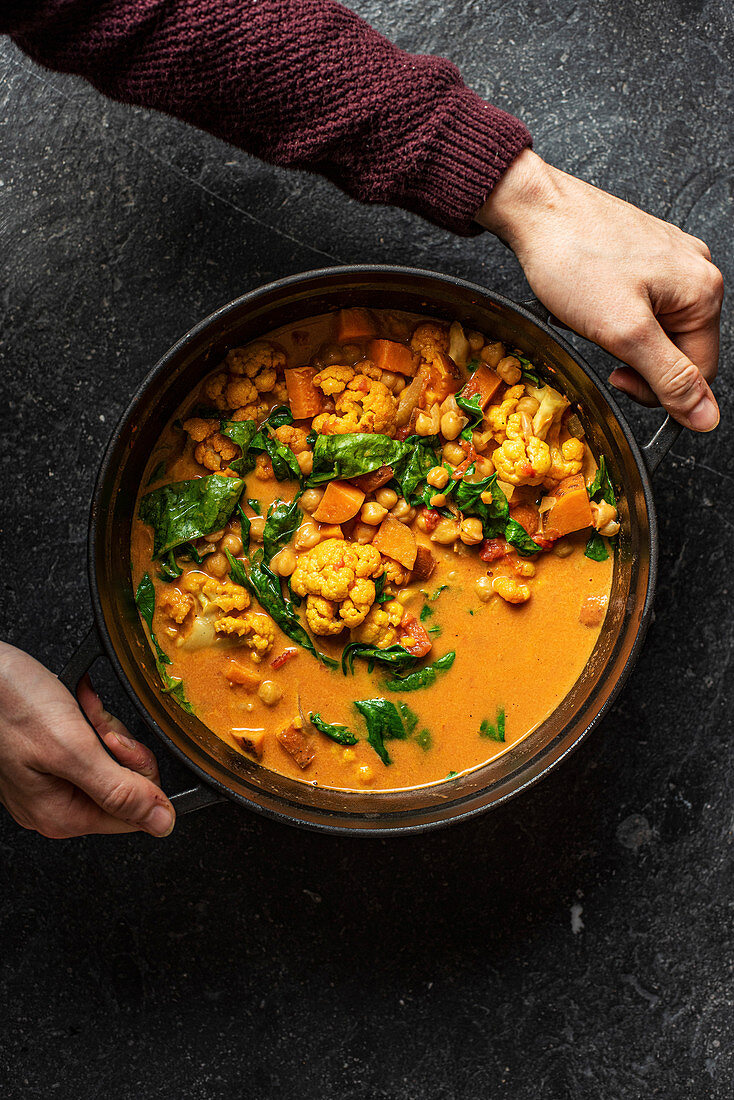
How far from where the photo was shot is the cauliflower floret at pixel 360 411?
2.36m

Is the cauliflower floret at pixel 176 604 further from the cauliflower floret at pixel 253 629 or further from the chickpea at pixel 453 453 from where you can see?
the chickpea at pixel 453 453

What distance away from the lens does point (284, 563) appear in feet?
7.84

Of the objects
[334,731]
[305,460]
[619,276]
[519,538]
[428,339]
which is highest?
[619,276]

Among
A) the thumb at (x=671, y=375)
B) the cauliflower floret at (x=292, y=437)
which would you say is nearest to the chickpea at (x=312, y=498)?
the cauliflower floret at (x=292, y=437)

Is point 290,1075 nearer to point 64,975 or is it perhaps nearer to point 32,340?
point 64,975

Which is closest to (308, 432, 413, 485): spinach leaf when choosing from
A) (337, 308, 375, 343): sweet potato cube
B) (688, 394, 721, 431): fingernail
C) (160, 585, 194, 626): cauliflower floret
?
(337, 308, 375, 343): sweet potato cube

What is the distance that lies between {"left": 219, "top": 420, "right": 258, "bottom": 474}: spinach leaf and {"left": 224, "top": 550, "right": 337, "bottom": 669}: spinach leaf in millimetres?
251

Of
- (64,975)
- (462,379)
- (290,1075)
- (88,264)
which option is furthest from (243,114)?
(290,1075)

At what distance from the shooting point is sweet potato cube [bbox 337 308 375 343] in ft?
8.09

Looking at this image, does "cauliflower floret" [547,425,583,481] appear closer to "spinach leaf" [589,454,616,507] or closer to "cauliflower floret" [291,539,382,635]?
"spinach leaf" [589,454,616,507]

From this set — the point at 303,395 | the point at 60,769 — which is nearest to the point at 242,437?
the point at 303,395

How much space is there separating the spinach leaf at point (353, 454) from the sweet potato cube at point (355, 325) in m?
0.32

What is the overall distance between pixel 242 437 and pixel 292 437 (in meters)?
0.14

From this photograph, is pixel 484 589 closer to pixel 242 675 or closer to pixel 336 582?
pixel 336 582
